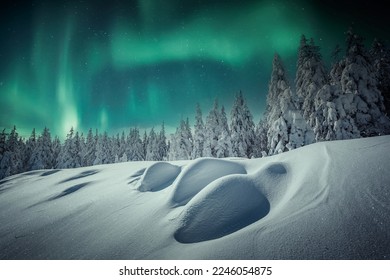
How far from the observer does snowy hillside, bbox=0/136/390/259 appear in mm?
2383

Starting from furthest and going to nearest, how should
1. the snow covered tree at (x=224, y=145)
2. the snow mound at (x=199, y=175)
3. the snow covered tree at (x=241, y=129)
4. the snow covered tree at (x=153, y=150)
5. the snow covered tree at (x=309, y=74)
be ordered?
the snow covered tree at (x=153, y=150) → the snow covered tree at (x=224, y=145) → the snow covered tree at (x=241, y=129) → the snow covered tree at (x=309, y=74) → the snow mound at (x=199, y=175)

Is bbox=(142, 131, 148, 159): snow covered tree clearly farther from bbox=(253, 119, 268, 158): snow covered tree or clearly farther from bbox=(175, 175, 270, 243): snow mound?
bbox=(175, 175, 270, 243): snow mound

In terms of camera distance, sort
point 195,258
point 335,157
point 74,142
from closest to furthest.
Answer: point 195,258 < point 335,157 < point 74,142

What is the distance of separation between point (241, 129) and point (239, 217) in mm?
24233

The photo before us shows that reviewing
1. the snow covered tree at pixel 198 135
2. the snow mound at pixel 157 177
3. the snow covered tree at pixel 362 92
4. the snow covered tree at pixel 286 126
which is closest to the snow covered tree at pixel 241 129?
the snow covered tree at pixel 198 135

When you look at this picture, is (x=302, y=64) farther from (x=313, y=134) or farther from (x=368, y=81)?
(x=313, y=134)

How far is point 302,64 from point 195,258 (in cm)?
2282

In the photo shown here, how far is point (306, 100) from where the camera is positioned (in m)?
18.7

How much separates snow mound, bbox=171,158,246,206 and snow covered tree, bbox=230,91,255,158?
2137cm

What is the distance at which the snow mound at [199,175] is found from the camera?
392cm

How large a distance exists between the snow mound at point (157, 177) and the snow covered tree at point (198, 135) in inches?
970

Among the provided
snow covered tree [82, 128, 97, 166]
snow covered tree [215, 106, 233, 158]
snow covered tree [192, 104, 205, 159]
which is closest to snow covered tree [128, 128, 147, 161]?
snow covered tree [82, 128, 97, 166]

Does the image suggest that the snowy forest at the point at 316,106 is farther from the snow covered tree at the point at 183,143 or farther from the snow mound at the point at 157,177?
the snow mound at the point at 157,177

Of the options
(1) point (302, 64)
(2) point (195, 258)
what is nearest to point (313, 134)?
(1) point (302, 64)
